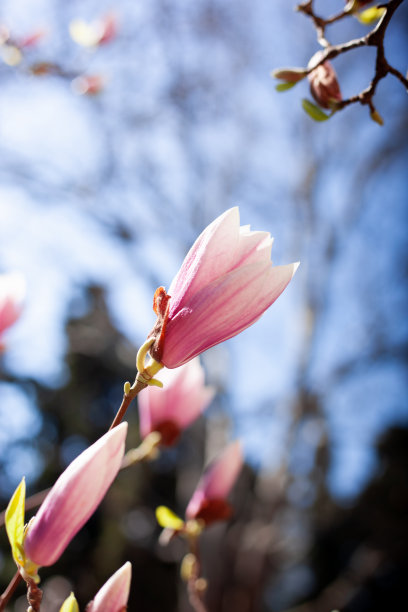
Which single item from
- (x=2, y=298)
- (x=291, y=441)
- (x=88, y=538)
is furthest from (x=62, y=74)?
(x=88, y=538)

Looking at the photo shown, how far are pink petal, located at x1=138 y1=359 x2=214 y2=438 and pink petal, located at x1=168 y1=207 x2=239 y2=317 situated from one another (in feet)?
0.78

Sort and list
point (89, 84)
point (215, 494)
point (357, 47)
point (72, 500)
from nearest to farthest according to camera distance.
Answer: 1. point (72, 500)
2. point (357, 47)
3. point (215, 494)
4. point (89, 84)

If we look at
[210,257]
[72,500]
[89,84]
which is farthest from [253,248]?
[89,84]

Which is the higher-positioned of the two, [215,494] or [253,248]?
[253,248]

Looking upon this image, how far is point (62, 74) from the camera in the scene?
1.08m

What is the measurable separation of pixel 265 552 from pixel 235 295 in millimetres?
2626

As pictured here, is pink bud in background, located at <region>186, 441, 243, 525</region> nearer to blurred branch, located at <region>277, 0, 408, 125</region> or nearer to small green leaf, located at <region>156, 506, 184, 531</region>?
small green leaf, located at <region>156, 506, 184, 531</region>

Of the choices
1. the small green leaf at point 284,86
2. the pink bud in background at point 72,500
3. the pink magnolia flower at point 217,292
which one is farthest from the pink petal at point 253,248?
the small green leaf at point 284,86

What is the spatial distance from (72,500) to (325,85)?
0.40 metres

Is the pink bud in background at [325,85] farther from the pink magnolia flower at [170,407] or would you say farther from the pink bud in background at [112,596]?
the pink bud in background at [112,596]

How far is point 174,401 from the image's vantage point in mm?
554

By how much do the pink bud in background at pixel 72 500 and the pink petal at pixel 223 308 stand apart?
6 centimetres

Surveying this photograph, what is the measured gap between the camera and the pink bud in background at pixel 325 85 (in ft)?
1.47

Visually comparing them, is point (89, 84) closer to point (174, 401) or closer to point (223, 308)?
point (174, 401)
